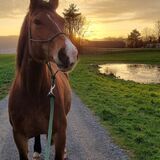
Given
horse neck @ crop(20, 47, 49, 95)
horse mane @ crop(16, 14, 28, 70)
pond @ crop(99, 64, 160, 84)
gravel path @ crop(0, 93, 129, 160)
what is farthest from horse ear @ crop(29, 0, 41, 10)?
pond @ crop(99, 64, 160, 84)

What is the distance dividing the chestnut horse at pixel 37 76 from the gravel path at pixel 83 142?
1.79 metres

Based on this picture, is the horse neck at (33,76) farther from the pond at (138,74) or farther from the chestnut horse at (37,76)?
the pond at (138,74)

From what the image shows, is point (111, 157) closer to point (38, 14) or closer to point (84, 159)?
point (84, 159)

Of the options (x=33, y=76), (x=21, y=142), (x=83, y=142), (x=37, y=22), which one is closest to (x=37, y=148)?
(x=83, y=142)

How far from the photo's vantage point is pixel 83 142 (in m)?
7.44

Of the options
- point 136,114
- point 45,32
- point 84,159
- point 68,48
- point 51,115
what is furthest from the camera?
point 136,114

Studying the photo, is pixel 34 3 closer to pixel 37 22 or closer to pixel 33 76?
pixel 37 22

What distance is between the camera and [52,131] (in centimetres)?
467

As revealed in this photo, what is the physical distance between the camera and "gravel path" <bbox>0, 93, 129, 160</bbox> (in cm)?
657

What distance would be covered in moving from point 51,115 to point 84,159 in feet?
7.53

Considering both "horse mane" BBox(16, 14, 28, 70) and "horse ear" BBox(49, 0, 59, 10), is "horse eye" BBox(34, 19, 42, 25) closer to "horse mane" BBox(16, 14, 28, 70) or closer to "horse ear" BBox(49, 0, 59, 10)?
"horse ear" BBox(49, 0, 59, 10)

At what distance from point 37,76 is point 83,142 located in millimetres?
3360

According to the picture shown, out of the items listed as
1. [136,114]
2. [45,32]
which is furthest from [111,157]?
[136,114]

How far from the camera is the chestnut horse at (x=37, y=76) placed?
3.78 meters
